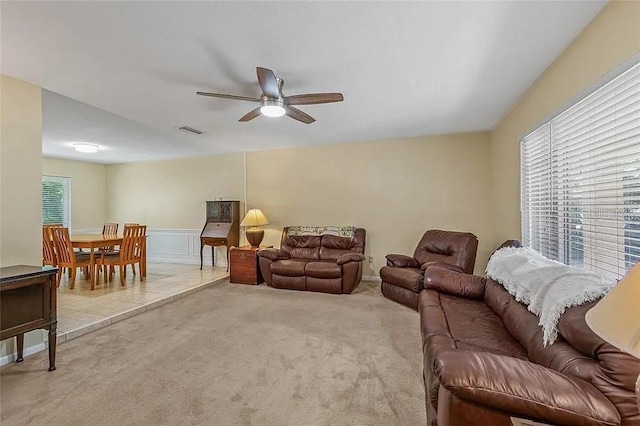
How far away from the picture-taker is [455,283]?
9.36 ft

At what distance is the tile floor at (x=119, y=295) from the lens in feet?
10.2

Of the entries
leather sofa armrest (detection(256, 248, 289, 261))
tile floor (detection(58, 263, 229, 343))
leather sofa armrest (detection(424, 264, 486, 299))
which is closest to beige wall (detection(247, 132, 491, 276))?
leather sofa armrest (detection(256, 248, 289, 261))

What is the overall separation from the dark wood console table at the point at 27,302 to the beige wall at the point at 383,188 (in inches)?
149

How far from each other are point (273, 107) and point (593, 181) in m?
2.46

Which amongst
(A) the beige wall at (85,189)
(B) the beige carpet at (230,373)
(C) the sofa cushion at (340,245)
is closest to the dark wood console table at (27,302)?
(B) the beige carpet at (230,373)

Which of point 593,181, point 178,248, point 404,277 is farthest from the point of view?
point 178,248

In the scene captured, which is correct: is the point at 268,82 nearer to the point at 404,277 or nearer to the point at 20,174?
the point at 20,174

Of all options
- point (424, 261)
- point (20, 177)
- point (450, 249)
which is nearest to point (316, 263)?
point (424, 261)

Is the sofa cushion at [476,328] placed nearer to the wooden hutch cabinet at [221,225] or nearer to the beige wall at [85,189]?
the wooden hutch cabinet at [221,225]

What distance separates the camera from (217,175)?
21.2 ft

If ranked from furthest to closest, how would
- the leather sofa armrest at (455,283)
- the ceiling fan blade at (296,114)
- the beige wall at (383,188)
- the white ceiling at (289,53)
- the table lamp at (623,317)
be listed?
the beige wall at (383,188) → the ceiling fan blade at (296,114) → the leather sofa armrest at (455,283) → the white ceiling at (289,53) → the table lamp at (623,317)

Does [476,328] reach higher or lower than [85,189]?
lower

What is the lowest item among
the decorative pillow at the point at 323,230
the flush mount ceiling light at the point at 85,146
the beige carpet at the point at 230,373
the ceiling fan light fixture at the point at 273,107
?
the beige carpet at the point at 230,373

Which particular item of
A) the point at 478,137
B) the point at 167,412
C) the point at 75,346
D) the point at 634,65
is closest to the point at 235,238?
the point at 75,346
